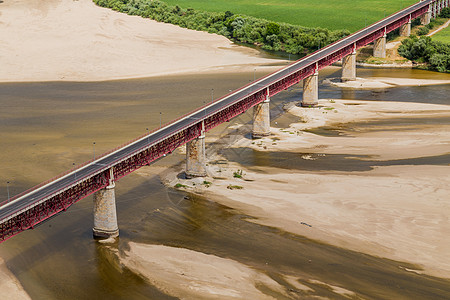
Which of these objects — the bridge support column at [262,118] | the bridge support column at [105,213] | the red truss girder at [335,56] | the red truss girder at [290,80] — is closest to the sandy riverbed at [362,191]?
the bridge support column at [262,118]

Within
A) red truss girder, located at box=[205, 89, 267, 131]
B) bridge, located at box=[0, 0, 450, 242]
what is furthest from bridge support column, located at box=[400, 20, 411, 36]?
red truss girder, located at box=[205, 89, 267, 131]

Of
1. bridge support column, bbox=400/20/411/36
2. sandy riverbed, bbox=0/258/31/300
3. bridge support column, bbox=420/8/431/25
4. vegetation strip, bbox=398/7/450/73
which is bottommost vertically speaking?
sandy riverbed, bbox=0/258/31/300

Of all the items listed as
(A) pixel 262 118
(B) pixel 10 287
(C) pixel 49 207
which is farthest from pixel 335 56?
(B) pixel 10 287

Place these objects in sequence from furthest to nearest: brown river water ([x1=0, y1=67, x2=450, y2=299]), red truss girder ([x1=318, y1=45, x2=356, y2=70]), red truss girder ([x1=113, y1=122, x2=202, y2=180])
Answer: red truss girder ([x1=318, y1=45, x2=356, y2=70]) → red truss girder ([x1=113, y1=122, x2=202, y2=180]) → brown river water ([x1=0, y1=67, x2=450, y2=299])

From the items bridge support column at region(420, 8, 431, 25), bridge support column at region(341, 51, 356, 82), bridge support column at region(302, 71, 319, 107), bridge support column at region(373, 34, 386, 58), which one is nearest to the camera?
bridge support column at region(302, 71, 319, 107)

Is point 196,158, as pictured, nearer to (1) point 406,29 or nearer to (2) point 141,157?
(2) point 141,157

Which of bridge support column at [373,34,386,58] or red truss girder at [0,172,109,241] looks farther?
bridge support column at [373,34,386,58]

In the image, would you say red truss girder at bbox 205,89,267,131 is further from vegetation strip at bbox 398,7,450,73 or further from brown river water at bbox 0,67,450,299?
vegetation strip at bbox 398,7,450,73
